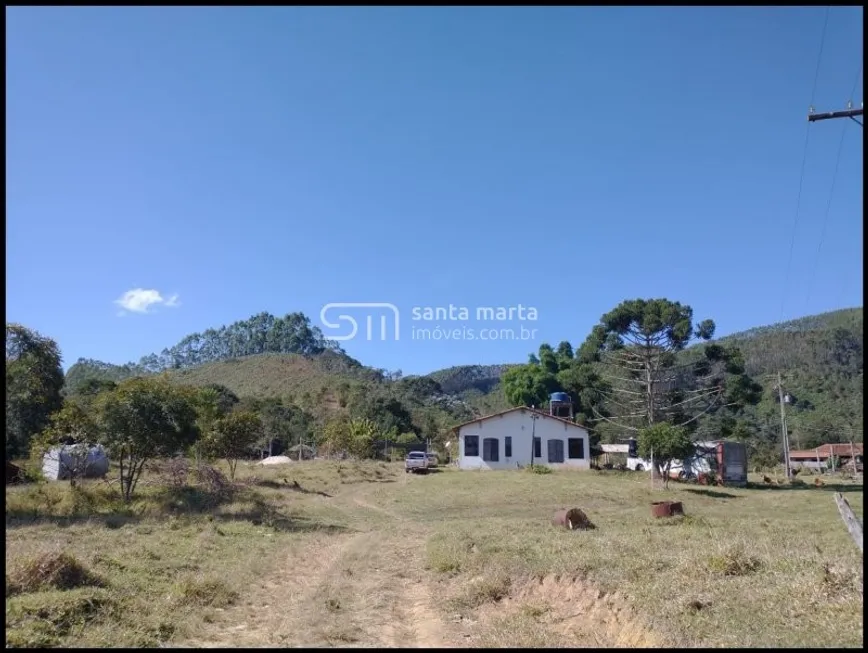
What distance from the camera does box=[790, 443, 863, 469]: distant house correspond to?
52.5 m

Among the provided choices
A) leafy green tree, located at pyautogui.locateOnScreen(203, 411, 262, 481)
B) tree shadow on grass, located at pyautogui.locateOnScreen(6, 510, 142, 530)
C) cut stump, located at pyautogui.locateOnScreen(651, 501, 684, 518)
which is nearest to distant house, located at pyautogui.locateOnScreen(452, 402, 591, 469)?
leafy green tree, located at pyautogui.locateOnScreen(203, 411, 262, 481)

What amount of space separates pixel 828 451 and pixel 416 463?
145 feet

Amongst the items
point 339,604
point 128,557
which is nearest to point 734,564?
point 339,604

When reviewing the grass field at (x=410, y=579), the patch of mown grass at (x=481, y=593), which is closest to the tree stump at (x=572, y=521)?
the grass field at (x=410, y=579)

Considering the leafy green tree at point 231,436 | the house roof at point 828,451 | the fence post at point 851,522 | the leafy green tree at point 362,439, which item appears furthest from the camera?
the house roof at point 828,451

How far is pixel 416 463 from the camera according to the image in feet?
122

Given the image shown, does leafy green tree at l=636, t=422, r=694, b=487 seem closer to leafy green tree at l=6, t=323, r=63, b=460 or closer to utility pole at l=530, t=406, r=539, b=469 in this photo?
utility pole at l=530, t=406, r=539, b=469

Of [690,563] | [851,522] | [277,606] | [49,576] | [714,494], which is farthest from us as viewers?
[714,494]

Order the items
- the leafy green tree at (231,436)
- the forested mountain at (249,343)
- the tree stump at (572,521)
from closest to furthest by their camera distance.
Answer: the tree stump at (572,521), the leafy green tree at (231,436), the forested mountain at (249,343)

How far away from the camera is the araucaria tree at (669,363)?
33.7 metres

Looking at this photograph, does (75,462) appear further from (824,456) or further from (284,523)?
(824,456)

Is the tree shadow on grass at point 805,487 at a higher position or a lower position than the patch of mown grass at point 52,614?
lower

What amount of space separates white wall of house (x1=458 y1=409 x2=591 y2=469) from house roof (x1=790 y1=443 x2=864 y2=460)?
2579 centimetres

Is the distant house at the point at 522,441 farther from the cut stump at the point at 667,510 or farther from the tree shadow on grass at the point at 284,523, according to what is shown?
the tree shadow on grass at the point at 284,523
